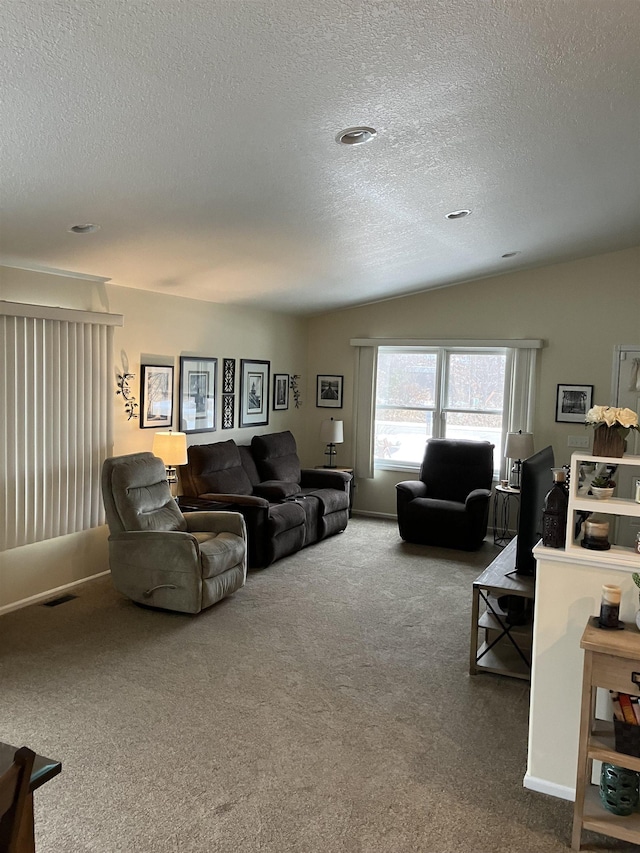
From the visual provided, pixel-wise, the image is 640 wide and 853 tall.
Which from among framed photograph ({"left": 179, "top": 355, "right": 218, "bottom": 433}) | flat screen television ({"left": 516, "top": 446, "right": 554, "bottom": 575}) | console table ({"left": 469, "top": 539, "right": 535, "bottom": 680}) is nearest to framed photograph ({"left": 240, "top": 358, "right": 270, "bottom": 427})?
framed photograph ({"left": 179, "top": 355, "right": 218, "bottom": 433})

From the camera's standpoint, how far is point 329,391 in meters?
7.93

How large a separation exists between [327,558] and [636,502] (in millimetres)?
3687

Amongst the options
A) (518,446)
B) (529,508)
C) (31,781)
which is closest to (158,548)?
(529,508)

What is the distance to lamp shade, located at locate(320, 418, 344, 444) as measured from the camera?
744cm

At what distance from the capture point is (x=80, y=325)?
15.6 ft

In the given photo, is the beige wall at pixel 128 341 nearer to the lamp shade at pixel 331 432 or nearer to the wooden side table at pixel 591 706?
the lamp shade at pixel 331 432

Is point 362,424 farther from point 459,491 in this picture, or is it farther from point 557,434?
point 557,434

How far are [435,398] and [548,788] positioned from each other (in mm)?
5074

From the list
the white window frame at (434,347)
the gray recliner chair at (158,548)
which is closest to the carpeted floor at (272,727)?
the gray recliner chair at (158,548)

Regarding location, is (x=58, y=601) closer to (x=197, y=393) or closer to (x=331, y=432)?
(x=197, y=393)

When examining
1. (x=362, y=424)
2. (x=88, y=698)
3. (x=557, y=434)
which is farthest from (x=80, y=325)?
(x=557, y=434)

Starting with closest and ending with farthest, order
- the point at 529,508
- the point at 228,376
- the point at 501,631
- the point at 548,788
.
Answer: the point at 548,788 → the point at 529,508 → the point at 501,631 → the point at 228,376

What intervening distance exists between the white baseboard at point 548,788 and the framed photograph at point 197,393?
4.12 meters

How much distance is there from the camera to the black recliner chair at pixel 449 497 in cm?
623
